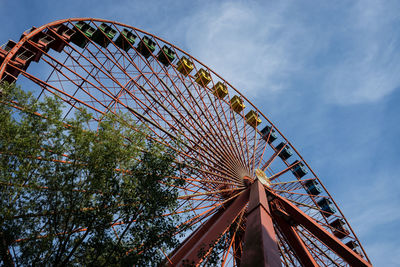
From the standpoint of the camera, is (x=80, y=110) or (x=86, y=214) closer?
(x=86, y=214)

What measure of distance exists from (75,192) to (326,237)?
1062 centimetres

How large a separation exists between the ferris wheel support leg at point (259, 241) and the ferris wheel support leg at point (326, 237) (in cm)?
379

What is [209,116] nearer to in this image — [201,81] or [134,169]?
[201,81]

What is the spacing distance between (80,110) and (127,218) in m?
3.53

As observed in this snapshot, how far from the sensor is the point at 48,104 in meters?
9.15

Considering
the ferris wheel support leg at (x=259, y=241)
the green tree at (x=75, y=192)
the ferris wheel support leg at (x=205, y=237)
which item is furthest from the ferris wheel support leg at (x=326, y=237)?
the green tree at (x=75, y=192)

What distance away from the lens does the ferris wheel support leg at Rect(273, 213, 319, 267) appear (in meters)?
13.7

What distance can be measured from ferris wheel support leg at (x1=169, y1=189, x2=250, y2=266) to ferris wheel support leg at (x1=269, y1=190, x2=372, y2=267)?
83.1 inches

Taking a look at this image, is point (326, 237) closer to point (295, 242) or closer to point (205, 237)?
point (295, 242)

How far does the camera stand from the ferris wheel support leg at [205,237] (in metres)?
10.5

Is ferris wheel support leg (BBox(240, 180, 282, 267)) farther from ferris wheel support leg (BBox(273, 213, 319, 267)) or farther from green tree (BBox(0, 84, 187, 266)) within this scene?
ferris wheel support leg (BBox(273, 213, 319, 267))

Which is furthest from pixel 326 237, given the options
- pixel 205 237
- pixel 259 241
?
pixel 259 241

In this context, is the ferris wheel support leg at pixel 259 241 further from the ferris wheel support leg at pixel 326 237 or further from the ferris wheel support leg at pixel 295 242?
the ferris wheel support leg at pixel 295 242

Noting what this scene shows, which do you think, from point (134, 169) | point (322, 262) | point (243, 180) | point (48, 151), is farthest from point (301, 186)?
point (48, 151)
